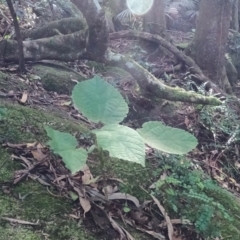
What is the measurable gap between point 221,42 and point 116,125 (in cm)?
482

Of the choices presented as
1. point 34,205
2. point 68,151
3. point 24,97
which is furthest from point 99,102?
point 24,97

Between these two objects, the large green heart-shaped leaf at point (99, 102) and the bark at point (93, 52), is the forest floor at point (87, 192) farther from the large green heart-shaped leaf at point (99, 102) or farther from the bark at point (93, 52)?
the bark at point (93, 52)

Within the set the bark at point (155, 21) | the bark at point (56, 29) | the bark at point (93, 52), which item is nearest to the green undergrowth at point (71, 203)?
the bark at point (93, 52)

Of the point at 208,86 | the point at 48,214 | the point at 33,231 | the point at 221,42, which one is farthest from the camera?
the point at 221,42

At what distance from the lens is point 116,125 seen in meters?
1.97

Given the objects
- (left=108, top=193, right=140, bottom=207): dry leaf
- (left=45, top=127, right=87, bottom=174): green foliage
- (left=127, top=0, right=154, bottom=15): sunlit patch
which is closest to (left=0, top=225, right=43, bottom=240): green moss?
(left=45, top=127, right=87, bottom=174): green foliage

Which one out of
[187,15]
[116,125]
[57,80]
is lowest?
[187,15]

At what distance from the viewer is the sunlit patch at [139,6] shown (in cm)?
823

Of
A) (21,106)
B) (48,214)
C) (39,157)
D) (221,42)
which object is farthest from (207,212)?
(221,42)

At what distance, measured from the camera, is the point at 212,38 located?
20.8 ft

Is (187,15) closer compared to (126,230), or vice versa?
(126,230)

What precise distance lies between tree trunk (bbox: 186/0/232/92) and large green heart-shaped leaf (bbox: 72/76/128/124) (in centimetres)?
459

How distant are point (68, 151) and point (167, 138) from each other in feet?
1.68

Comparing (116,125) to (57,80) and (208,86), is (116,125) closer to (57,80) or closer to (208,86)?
(57,80)
